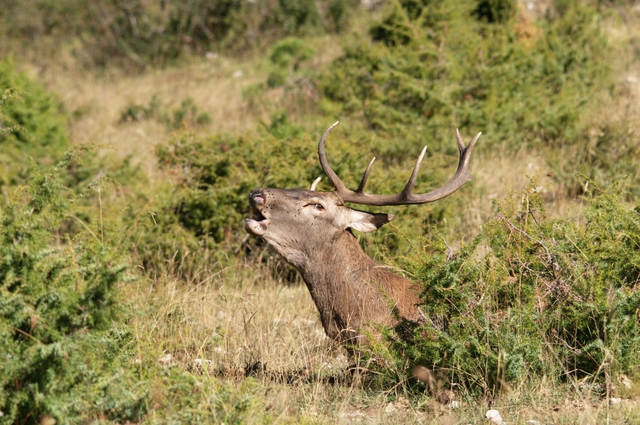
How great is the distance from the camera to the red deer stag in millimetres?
5430

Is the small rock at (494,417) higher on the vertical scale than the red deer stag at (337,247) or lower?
lower

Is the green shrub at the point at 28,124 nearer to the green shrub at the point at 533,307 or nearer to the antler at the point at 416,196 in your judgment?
the antler at the point at 416,196

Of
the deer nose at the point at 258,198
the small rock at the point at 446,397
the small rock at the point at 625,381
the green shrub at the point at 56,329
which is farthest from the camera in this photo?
the deer nose at the point at 258,198

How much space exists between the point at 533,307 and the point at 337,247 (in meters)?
1.40

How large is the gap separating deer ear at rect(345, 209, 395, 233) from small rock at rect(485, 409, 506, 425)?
5.74ft

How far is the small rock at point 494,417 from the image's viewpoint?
14.2 ft

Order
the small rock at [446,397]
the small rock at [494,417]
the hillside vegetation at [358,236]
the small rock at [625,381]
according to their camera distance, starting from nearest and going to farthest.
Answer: the hillside vegetation at [358,236], the small rock at [494,417], the small rock at [625,381], the small rock at [446,397]

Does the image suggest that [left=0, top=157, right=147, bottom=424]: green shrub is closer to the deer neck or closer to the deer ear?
the deer neck

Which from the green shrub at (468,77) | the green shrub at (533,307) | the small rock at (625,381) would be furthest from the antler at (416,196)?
the green shrub at (468,77)

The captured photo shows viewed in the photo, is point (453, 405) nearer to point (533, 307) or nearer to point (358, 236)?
point (533, 307)

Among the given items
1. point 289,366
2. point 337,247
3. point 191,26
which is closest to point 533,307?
point 337,247

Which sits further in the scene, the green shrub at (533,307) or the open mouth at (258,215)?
the open mouth at (258,215)

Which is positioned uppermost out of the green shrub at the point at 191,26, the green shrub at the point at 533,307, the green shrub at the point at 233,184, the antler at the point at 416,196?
the antler at the point at 416,196

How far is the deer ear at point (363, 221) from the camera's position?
19.0 feet
